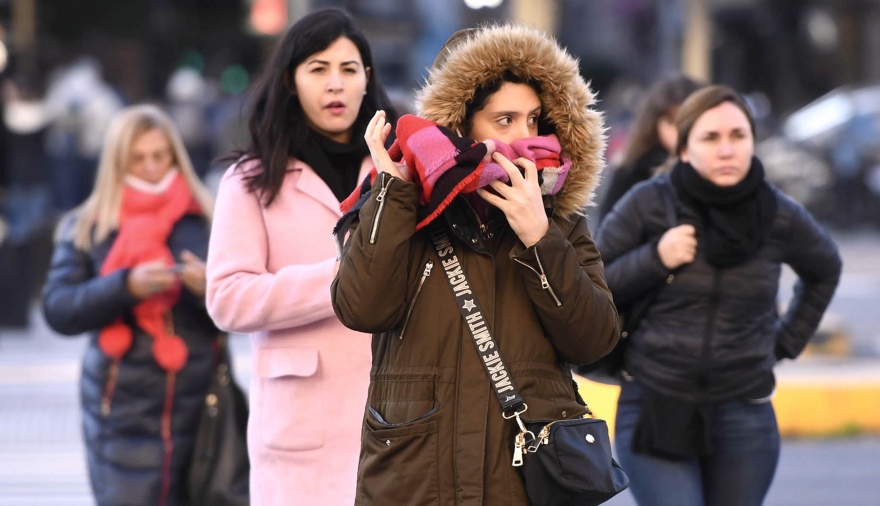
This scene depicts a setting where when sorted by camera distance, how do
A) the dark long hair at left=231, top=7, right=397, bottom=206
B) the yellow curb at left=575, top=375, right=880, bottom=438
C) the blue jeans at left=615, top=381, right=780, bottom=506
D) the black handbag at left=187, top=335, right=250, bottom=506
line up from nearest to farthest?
the dark long hair at left=231, top=7, right=397, bottom=206, the blue jeans at left=615, top=381, right=780, bottom=506, the black handbag at left=187, top=335, right=250, bottom=506, the yellow curb at left=575, top=375, right=880, bottom=438

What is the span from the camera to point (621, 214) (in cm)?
500

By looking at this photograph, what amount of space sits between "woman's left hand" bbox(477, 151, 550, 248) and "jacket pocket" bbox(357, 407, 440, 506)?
44 centimetres

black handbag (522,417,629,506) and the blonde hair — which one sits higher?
the blonde hair

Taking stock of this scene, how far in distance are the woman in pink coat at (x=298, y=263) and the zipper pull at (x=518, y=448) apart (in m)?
0.99

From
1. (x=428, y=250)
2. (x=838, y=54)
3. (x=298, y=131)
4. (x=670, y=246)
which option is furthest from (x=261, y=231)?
(x=838, y=54)

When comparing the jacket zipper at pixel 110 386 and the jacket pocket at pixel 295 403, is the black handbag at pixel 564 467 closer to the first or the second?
the jacket pocket at pixel 295 403

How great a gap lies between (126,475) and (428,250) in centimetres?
234

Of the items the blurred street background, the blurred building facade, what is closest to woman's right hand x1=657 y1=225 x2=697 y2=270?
the blurred street background

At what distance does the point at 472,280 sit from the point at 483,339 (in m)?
0.14

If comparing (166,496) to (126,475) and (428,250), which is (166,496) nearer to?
(126,475)

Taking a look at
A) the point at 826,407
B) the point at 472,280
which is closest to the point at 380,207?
the point at 472,280

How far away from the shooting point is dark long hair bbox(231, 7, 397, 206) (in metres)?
4.26

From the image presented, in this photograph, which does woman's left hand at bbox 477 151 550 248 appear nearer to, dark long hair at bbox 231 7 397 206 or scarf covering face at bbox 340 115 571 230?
scarf covering face at bbox 340 115 571 230

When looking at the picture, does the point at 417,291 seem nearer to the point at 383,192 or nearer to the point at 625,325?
the point at 383,192
